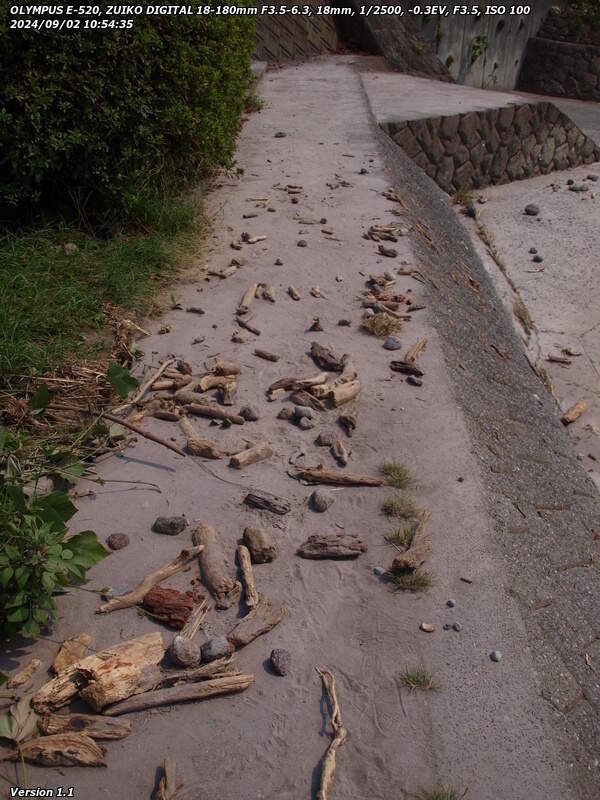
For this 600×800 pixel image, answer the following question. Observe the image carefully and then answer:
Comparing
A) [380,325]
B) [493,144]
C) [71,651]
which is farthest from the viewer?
[493,144]

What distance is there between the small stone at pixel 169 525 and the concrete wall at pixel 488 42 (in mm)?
13881

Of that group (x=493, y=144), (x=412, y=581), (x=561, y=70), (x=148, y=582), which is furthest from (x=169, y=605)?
(x=561, y=70)

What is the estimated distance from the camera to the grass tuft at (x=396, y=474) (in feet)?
10.7

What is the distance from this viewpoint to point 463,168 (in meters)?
10.8

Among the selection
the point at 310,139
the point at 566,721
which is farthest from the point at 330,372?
the point at 310,139

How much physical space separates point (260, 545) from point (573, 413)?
380cm

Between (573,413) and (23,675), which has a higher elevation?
(23,675)

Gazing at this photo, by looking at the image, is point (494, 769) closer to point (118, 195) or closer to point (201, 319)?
point (201, 319)

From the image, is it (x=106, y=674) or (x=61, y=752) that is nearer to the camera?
(x=61, y=752)

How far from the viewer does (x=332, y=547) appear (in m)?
2.91

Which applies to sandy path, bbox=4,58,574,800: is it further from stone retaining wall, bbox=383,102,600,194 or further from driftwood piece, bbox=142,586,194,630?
stone retaining wall, bbox=383,102,600,194

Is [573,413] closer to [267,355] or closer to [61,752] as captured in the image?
[267,355]

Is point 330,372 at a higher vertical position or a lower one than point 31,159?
lower

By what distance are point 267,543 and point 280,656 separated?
0.50 metres
